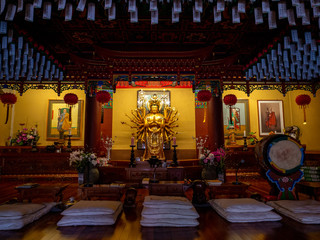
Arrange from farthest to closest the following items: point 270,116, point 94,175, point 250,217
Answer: point 270,116
point 94,175
point 250,217

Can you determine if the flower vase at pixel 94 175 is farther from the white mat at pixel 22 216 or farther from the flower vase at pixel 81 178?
the white mat at pixel 22 216

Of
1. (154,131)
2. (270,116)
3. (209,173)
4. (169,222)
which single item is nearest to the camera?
(169,222)

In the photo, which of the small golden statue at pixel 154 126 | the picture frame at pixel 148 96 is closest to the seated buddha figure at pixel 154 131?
the small golden statue at pixel 154 126

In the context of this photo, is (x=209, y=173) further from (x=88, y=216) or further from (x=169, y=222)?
(x=88, y=216)

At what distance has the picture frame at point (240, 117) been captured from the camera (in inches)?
351

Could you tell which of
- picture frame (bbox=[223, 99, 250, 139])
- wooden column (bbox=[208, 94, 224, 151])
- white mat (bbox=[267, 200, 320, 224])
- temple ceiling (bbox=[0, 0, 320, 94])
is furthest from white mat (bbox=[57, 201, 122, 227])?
picture frame (bbox=[223, 99, 250, 139])

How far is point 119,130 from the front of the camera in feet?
29.0

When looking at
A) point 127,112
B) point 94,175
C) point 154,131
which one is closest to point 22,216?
point 94,175

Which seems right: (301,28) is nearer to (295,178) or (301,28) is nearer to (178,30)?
(178,30)

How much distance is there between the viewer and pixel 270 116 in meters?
9.05

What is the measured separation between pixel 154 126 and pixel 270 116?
15.6 feet

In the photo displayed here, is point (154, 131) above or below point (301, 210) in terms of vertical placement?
above

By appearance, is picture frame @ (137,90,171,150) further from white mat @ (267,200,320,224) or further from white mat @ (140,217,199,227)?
white mat @ (140,217,199,227)

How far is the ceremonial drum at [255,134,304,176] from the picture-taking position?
3197mm
